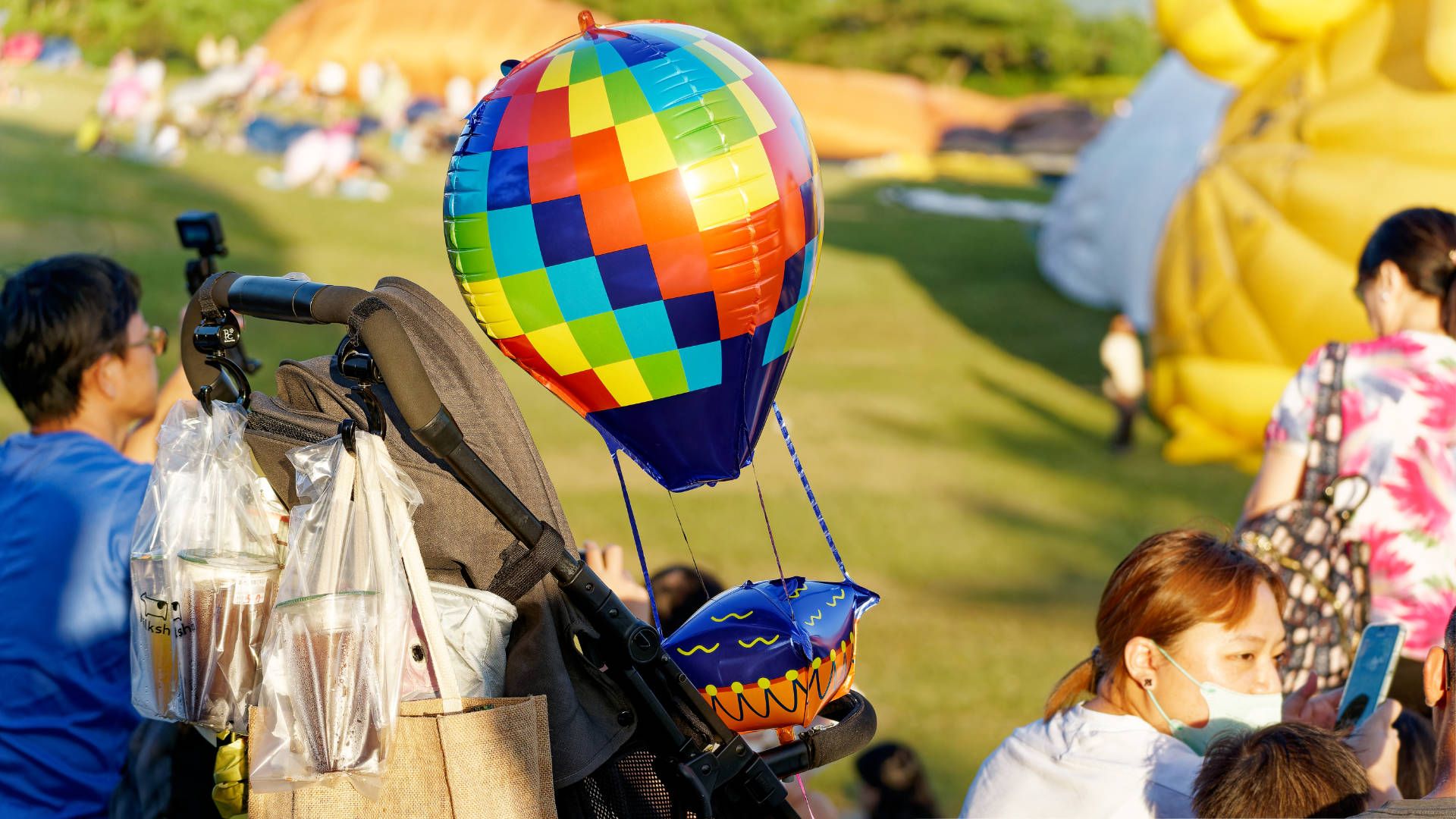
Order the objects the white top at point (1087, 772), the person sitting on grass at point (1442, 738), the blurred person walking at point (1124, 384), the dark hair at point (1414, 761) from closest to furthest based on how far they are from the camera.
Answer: the person sitting on grass at point (1442, 738) < the white top at point (1087, 772) < the dark hair at point (1414, 761) < the blurred person walking at point (1124, 384)

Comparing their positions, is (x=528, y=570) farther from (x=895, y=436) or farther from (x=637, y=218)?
(x=895, y=436)

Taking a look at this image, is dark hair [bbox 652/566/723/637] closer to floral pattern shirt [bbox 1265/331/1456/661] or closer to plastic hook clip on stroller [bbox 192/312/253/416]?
plastic hook clip on stroller [bbox 192/312/253/416]

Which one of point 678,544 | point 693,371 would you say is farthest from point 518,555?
point 678,544

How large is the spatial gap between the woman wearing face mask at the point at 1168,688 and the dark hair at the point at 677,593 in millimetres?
763

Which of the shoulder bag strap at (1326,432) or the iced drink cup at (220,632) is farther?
the shoulder bag strap at (1326,432)

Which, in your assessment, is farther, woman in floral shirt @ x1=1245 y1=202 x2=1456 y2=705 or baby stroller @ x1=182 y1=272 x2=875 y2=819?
woman in floral shirt @ x1=1245 y1=202 x2=1456 y2=705

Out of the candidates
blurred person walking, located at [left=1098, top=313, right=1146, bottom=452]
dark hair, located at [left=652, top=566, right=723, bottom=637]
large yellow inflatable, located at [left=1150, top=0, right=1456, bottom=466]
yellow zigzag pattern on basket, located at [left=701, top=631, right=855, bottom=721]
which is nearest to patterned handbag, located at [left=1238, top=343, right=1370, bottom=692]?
dark hair, located at [left=652, top=566, right=723, bottom=637]

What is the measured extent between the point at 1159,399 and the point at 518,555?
7582 millimetres

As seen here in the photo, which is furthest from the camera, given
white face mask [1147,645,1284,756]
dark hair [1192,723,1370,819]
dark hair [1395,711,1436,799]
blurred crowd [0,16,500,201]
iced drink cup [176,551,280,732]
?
blurred crowd [0,16,500,201]

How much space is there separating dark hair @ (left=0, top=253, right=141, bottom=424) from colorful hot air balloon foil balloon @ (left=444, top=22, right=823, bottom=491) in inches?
32.2

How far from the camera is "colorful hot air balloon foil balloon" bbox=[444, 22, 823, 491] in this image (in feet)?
5.70

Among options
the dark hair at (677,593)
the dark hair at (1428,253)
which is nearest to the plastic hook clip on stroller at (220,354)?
the dark hair at (677,593)

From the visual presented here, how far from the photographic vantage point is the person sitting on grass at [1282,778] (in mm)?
1705

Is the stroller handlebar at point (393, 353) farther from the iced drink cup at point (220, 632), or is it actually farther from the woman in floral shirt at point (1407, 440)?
the woman in floral shirt at point (1407, 440)
